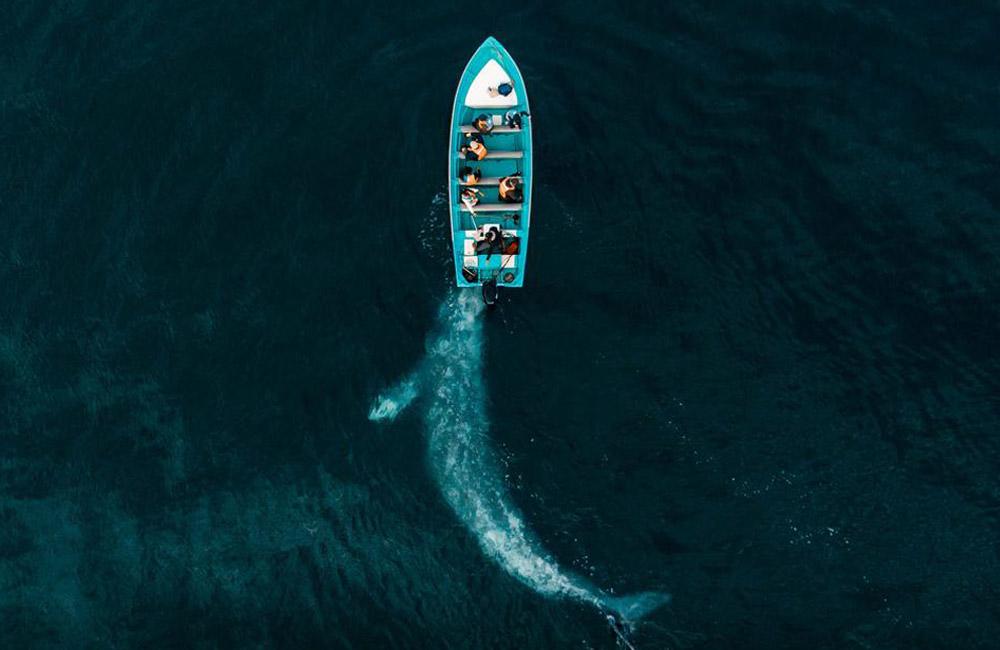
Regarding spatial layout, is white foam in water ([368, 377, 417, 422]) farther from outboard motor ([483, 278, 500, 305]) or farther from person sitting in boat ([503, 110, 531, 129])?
person sitting in boat ([503, 110, 531, 129])

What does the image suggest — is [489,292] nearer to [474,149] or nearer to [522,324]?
[522,324]

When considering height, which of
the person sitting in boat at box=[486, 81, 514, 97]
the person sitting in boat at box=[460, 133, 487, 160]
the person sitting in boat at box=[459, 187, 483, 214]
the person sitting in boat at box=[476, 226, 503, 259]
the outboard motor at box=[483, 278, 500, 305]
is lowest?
the outboard motor at box=[483, 278, 500, 305]

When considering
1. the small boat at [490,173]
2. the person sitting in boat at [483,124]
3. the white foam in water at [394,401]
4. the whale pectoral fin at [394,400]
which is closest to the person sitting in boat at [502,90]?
the small boat at [490,173]

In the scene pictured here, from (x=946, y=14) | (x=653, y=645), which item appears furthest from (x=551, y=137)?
(x=653, y=645)

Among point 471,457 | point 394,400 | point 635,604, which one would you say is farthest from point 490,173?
point 635,604

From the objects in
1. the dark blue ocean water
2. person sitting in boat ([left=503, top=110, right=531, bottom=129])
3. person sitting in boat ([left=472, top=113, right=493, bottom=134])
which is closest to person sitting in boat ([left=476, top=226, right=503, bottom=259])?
the dark blue ocean water

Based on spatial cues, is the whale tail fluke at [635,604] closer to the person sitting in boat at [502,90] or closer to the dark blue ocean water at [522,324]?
the dark blue ocean water at [522,324]
